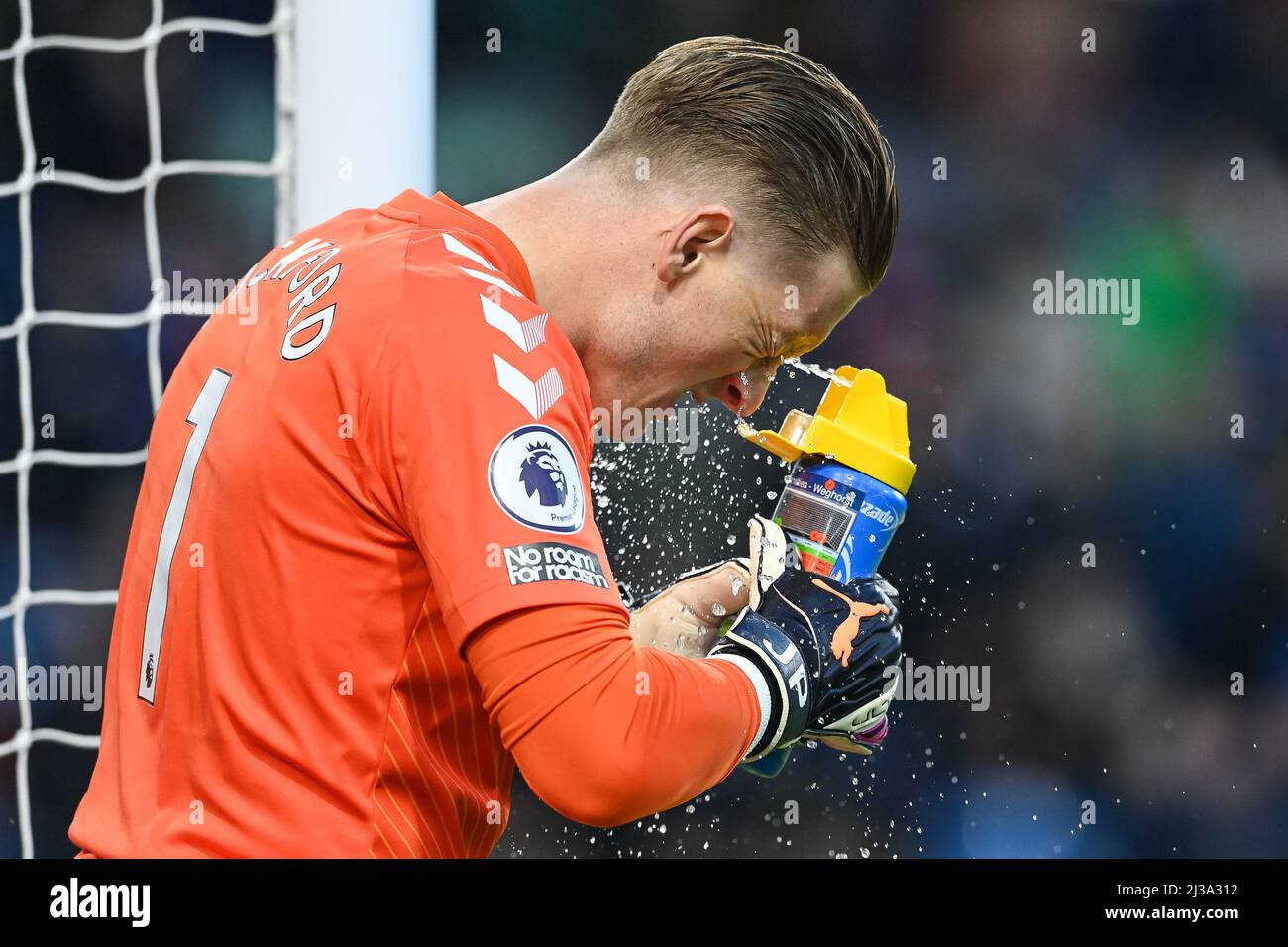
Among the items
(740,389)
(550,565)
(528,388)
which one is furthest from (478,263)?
(740,389)

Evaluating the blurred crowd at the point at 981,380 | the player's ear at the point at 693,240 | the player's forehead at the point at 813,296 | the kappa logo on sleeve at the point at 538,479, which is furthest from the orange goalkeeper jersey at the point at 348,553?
the blurred crowd at the point at 981,380

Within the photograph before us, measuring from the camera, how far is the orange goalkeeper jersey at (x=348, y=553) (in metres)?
0.86

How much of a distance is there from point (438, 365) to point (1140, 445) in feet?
9.41

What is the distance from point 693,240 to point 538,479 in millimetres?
334

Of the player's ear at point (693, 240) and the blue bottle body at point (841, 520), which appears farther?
the blue bottle body at point (841, 520)

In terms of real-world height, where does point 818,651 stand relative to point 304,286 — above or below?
below

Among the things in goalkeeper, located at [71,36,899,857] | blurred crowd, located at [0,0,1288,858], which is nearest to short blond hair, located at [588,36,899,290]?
goalkeeper, located at [71,36,899,857]

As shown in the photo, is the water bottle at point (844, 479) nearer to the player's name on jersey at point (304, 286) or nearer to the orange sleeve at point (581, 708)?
the orange sleeve at point (581, 708)

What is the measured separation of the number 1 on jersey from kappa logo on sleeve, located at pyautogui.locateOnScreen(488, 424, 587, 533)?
10.2 inches

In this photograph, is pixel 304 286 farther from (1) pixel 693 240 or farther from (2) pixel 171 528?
(1) pixel 693 240

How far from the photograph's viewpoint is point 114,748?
40.4 inches

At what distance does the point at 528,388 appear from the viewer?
880 mm

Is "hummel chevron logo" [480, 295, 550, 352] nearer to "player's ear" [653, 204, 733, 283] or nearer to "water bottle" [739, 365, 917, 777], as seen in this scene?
"player's ear" [653, 204, 733, 283]
